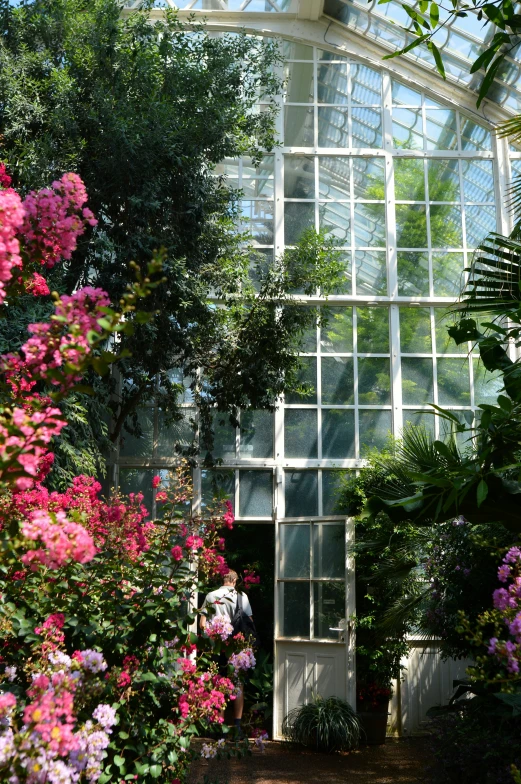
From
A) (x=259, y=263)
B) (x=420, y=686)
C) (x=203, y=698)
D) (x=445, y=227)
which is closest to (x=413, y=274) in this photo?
(x=445, y=227)

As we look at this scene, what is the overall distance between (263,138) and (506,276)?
14.4ft

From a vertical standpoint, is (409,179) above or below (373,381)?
above

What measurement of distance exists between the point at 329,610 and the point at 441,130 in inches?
208

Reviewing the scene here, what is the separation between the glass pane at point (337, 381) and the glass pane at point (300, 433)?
9.1 inches

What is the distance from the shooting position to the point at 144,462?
8336 millimetres

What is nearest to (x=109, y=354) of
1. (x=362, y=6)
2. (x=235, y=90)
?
(x=235, y=90)

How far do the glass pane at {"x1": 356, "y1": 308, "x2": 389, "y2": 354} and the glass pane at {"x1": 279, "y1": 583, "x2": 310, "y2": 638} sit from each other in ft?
8.17

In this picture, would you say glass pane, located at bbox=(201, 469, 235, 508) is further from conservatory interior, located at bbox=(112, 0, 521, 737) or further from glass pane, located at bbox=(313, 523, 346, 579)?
glass pane, located at bbox=(313, 523, 346, 579)

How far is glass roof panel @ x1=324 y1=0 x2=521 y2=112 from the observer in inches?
336

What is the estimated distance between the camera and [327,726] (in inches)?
270

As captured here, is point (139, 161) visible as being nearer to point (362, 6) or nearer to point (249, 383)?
point (249, 383)

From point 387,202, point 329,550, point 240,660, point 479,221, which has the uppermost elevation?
point 387,202

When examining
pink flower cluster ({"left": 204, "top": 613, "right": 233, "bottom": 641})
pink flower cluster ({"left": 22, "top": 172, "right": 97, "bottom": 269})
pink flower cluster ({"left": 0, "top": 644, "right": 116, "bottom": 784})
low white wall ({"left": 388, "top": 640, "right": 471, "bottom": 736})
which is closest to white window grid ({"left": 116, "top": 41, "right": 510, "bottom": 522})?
low white wall ({"left": 388, "top": 640, "right": 471, "bottom": 736})

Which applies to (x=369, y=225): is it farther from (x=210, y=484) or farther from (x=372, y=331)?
(x=210, y=484)
